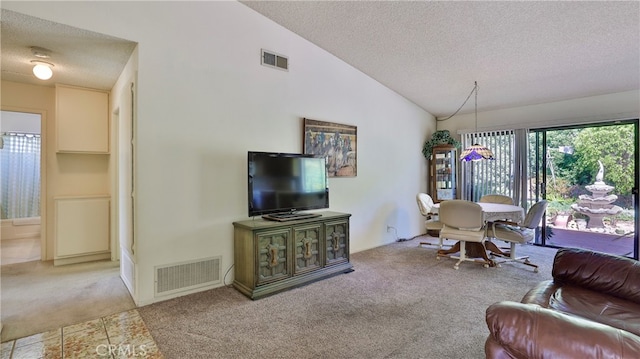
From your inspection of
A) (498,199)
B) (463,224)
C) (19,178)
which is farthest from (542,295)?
(19,178)

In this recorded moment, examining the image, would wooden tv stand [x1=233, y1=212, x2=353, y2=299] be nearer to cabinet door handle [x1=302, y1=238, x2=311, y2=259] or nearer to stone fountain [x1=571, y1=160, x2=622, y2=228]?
cabinet door handle [x1=302, y1=238, x2=311, y2=259]

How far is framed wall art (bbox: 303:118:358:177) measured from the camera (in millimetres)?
4141

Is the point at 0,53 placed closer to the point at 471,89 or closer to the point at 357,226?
the point at 357,226

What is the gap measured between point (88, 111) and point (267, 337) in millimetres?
4068

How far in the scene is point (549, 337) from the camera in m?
1.08

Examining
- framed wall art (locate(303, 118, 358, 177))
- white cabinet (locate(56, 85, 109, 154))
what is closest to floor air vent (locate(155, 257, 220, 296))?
framed wall art (locate(303, 118, 358, 177))

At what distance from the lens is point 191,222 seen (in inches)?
122

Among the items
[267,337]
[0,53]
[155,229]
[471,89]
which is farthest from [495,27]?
[0,53]

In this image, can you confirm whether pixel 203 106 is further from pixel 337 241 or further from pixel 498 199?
pixel 498 199

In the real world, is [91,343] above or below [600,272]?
below

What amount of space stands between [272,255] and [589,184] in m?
5.14

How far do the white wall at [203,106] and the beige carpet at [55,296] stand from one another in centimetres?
43

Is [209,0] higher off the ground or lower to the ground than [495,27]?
higher

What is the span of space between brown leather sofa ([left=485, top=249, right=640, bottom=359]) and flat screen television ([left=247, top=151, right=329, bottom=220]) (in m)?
2.36
